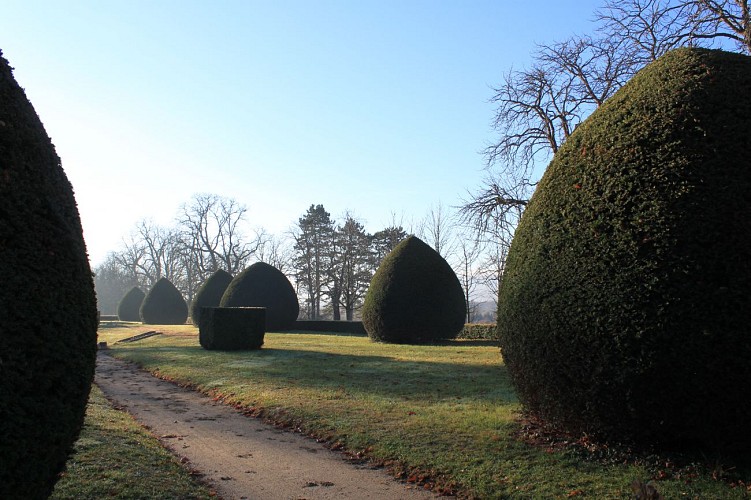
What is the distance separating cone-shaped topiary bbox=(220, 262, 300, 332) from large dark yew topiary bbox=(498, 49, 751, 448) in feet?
87.4

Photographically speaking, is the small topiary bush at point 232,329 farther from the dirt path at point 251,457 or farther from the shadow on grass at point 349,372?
the dirt path at point 251,457

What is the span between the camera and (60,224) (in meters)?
3.83

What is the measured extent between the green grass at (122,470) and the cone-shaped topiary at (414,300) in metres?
15.9

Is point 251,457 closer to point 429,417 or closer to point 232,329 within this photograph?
point 429,417

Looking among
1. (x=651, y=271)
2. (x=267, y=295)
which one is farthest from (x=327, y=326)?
(x=651, y=271)

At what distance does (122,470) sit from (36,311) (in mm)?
3353

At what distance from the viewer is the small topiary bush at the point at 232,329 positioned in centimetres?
2086

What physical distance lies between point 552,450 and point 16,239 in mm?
5874

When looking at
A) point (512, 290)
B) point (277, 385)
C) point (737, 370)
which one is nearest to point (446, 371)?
point (277, 385)

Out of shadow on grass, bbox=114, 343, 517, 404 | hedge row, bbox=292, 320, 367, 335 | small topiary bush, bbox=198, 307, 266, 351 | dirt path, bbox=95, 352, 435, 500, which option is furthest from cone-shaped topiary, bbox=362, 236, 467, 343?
dirt path, bbox=95, 352, 435, 500

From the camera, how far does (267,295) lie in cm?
3281

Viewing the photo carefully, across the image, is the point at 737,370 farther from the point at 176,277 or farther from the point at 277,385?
the point at 176,277

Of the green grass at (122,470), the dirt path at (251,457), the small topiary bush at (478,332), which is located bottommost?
the dirt path at (251,457)

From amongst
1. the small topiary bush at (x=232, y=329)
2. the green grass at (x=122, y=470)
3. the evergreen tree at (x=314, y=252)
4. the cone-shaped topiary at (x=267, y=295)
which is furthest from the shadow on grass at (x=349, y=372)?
the evergreen tree at (x=314, y=252)
